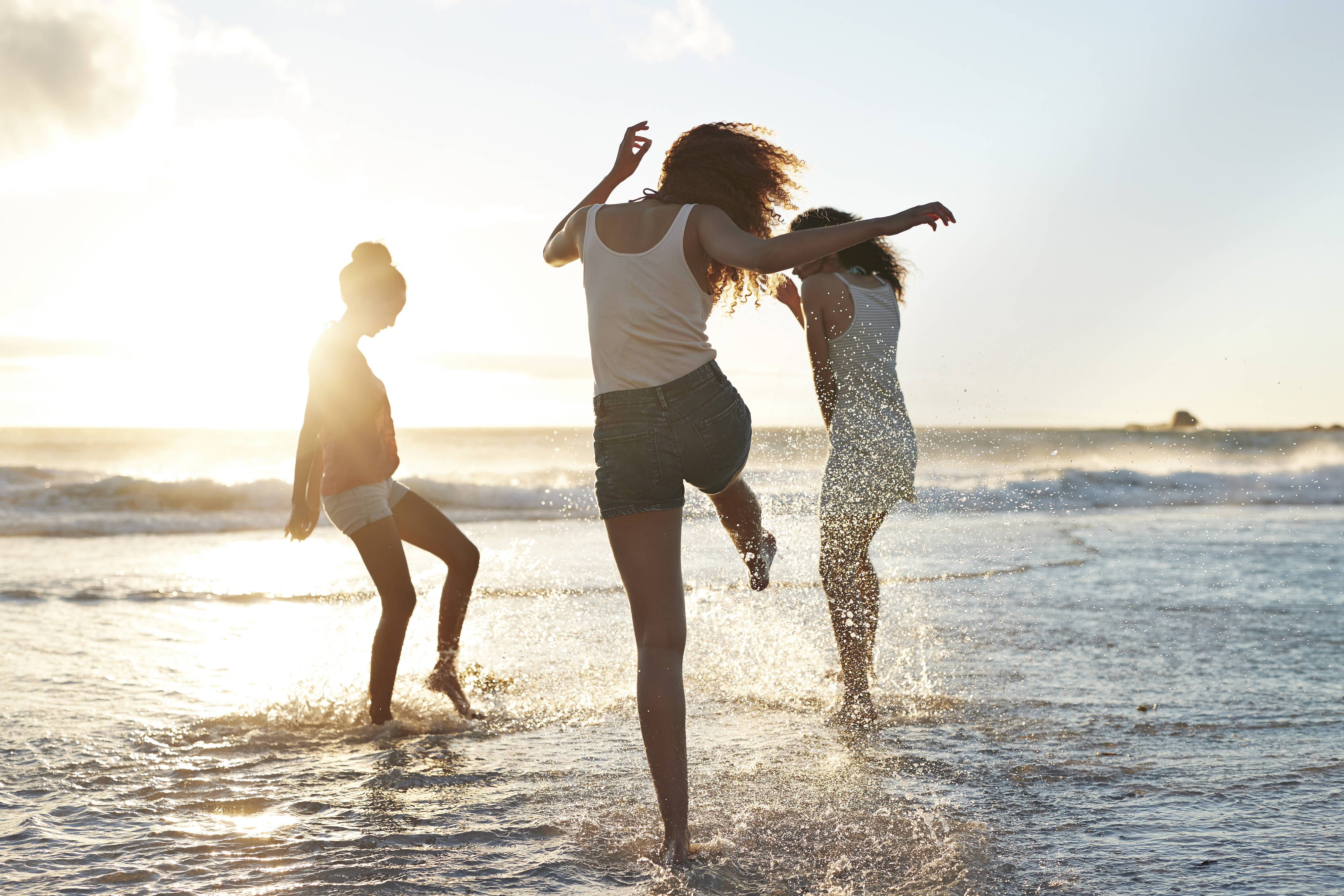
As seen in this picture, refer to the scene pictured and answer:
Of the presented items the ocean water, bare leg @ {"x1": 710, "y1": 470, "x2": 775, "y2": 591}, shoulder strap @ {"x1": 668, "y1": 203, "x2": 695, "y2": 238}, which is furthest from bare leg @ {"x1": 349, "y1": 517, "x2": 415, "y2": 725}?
shoulder strap @ {"x1": 668, "y1": 203, "x2": 695, "y2": 238}

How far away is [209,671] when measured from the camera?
193 inches

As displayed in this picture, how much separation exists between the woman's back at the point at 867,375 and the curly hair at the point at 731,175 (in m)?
1.36

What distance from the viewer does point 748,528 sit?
3070 mm

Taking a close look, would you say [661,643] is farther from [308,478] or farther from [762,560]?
[308,478]

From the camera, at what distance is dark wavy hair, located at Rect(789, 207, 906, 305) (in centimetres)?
396

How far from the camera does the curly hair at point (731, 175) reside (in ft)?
8.27

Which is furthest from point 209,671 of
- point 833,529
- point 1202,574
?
point 1202,574

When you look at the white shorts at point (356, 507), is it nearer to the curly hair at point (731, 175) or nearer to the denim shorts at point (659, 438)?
the denim shorts at point (659, 438)

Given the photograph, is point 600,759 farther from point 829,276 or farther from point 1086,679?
point 1086,679

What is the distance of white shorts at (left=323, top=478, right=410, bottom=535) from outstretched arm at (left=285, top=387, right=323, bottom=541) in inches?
2.7

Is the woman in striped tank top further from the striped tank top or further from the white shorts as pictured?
the white shorts

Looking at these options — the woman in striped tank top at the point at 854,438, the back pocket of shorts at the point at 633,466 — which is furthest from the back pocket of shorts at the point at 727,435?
the woman in striped tank top at the point at 854,438

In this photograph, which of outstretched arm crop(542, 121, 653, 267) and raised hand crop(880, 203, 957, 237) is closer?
raised hand crop(880, 203, 957, 237)

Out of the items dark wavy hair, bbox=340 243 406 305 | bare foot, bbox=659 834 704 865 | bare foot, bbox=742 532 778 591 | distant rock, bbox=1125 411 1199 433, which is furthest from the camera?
distant rock, bbox=1125 411 1199 433
